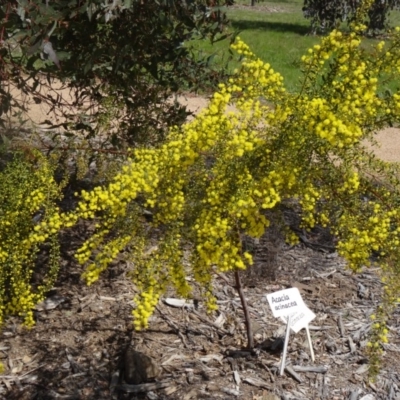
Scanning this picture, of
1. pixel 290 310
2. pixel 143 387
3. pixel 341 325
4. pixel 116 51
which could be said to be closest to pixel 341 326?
pixel 341 325

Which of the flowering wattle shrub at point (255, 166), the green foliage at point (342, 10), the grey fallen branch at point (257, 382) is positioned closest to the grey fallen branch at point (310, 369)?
the grey fallen branch at point (257, 382)

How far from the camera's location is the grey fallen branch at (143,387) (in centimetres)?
276

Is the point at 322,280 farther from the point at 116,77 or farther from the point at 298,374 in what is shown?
the point at 116,77

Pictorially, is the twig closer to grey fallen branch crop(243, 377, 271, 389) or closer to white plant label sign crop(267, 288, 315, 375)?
white plant label sign crop(267, 288, 315, 375)

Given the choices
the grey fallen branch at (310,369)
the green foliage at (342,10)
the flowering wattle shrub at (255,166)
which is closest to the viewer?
the flowering wattle shrub at (255,166)

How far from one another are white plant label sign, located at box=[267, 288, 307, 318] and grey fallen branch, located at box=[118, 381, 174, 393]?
22.2 inches

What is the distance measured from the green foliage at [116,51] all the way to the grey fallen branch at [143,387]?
106cm

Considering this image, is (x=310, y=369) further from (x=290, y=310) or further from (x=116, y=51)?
(x=116, y=51)

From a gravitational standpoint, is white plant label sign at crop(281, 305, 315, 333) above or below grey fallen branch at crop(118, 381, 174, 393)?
above

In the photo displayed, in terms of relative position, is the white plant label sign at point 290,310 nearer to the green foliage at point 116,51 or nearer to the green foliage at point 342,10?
the green foliage at point 116,51

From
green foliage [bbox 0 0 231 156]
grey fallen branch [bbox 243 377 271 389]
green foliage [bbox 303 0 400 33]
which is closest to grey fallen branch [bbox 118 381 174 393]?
grey fallen branch [bbox 243 377 271 389]

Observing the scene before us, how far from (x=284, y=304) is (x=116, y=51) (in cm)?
141

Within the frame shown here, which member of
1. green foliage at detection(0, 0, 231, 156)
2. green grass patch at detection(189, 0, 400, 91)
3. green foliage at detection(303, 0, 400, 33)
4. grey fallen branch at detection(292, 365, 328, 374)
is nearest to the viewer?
green foliage at detection(0, 0, 231, 156)

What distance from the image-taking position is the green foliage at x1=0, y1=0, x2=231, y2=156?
238 cm
